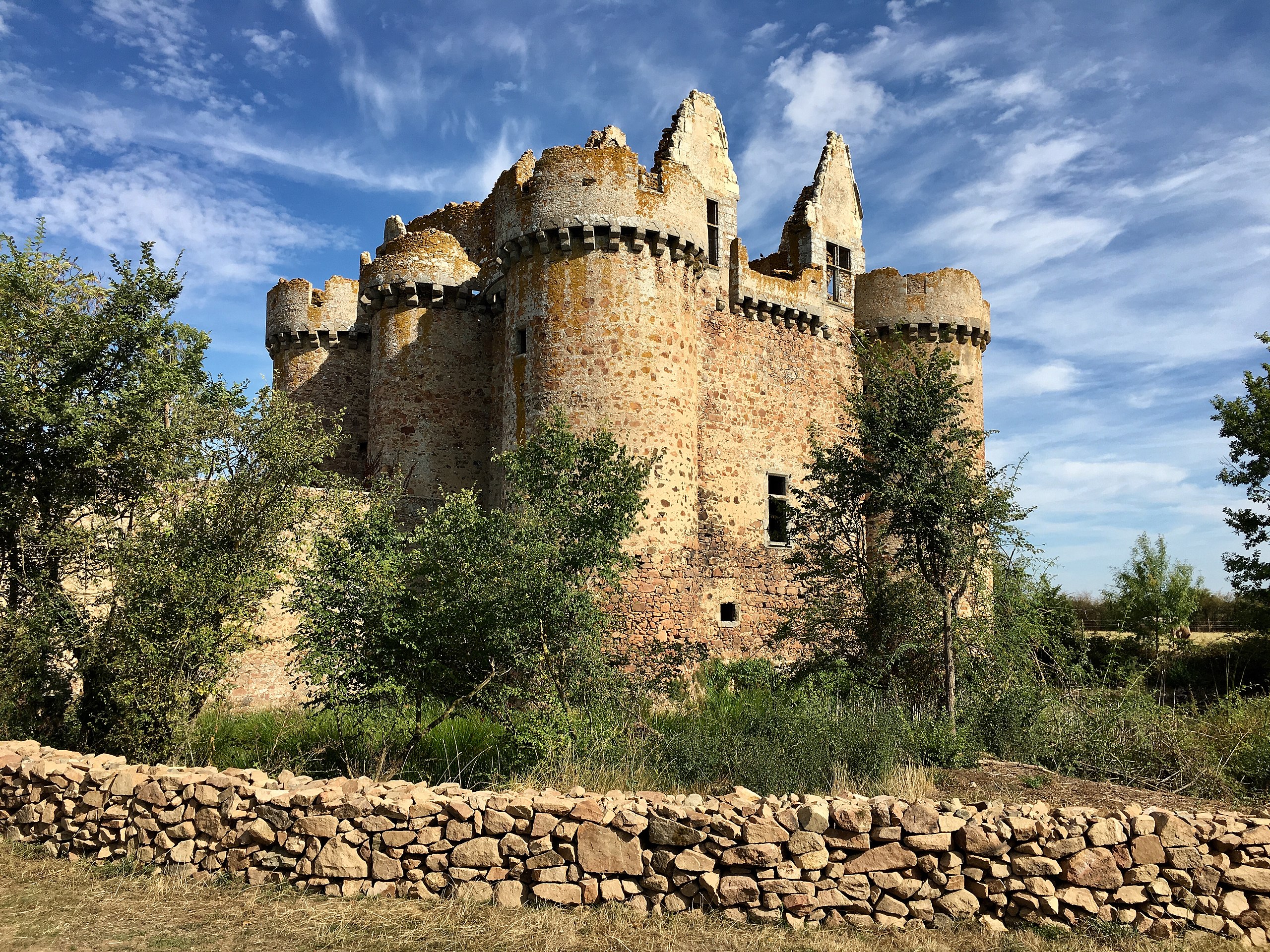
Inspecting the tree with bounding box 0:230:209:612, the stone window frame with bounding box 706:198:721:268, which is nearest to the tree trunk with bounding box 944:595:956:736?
the stone window frame with bounding box 706:198:721:268

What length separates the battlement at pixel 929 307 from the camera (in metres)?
22.6

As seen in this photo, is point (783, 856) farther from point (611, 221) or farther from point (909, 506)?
point (611, 221)

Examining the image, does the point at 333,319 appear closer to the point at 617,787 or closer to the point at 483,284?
the point at 483,284

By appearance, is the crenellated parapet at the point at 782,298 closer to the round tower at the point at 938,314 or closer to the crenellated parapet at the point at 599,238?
the round tower at the point at 938,314

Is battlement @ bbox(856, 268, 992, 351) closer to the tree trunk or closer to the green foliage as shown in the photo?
the tree trunk

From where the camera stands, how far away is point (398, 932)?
23.5 feet

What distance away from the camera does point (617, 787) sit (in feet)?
31.0

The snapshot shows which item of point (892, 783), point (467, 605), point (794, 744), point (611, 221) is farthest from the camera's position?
point (611, 221)

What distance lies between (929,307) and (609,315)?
10.8m

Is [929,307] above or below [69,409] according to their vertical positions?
above

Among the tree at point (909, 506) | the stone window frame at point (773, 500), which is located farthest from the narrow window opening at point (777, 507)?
the tree at point (909, 506)

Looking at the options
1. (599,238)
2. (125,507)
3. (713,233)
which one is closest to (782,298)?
(713,233)

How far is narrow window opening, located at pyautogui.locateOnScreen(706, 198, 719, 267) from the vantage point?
20.5 metres

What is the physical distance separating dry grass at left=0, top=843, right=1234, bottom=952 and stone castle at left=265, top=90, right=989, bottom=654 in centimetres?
836
